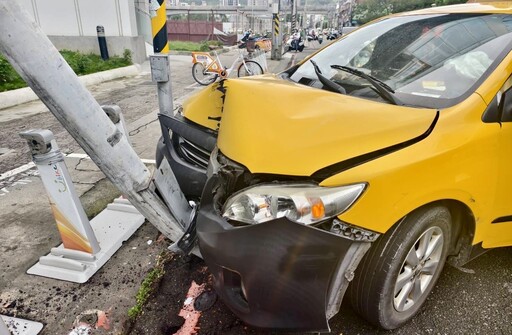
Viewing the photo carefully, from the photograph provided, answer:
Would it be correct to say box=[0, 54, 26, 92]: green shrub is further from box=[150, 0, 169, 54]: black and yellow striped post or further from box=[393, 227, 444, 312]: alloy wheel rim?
box=[393, 227, 444, 312]: alloy wheel rim

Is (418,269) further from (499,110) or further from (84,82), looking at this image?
(84,82)

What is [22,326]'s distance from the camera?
212 cm

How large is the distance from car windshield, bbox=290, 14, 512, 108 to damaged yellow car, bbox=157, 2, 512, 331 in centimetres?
1

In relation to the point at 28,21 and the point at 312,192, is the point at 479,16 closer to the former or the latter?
the point at 312,192

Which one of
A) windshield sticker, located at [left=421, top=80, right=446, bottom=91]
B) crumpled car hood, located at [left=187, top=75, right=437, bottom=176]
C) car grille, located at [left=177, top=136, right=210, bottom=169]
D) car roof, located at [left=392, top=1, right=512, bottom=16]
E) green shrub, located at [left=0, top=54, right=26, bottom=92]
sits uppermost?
car roof, located at [left=392, top=1, right=512, bottom=16]

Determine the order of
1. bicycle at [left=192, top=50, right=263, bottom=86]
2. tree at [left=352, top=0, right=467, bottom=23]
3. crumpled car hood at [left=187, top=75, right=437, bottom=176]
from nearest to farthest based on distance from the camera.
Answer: crumpled car hood at [left=187, top=75, right=437, bottom=176]
bicycle at [left=192, top=50, right=263, bottom=86]
tree at [left=352, top=0, right=467, bottom=23]

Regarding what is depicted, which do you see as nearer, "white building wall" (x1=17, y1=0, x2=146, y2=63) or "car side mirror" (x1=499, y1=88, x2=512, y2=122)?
"car side mirror" (x1=499, y1=88, x2=512, y2=122)

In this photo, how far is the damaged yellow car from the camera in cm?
160

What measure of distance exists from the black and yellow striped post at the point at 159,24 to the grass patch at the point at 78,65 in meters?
3.97

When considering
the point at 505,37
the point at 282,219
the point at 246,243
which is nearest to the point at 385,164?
the point at 282,219

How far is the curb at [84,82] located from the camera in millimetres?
7254

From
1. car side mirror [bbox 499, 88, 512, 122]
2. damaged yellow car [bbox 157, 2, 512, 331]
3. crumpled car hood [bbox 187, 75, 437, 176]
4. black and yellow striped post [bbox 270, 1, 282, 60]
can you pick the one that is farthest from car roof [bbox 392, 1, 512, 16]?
black and yellow striped post [bbox 270, 1, 282, 60]

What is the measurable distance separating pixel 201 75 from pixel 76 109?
878 centimetres

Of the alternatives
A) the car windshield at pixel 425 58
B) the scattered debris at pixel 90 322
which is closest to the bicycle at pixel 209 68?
the car windshield at pixel 425 58
